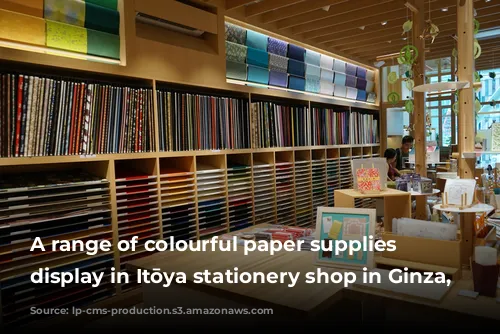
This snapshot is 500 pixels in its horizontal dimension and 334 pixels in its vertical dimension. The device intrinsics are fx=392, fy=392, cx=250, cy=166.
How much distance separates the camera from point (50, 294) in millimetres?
2504

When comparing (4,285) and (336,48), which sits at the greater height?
(336,48)

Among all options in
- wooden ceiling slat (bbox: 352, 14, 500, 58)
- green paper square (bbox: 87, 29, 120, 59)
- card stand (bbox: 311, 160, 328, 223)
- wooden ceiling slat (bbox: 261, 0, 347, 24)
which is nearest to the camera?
green paper square (bbox: 87, 29, 120, 59)

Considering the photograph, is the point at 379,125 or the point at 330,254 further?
the point at 379,125

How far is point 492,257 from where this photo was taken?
1494 mm

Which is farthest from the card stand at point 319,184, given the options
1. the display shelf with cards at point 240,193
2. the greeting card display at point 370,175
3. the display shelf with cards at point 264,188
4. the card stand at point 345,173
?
the greeting card display at point 370,175

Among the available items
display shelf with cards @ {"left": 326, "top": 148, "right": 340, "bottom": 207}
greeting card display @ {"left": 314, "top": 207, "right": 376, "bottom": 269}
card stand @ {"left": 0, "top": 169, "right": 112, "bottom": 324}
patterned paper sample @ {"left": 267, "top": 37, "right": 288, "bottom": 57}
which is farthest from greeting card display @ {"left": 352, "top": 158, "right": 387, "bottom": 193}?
display shelf with cards @ {"left": 326, "top": 148, "right": 340, "bottom": 207}

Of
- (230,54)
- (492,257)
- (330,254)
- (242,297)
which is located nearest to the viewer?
(492,257)

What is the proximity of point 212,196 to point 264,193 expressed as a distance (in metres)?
0.78

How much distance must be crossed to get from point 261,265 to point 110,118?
1.61 meters

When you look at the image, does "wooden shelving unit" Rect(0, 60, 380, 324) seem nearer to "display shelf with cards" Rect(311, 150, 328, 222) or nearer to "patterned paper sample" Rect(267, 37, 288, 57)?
"display shelf with cards" Rect(311, 150, 328, 222)

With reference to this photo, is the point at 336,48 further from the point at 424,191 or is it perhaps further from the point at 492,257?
the point at 492,257

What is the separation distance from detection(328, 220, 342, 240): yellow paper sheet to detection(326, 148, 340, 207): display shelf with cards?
3.37 metres

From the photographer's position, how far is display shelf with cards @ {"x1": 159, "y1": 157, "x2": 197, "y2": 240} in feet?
10.5

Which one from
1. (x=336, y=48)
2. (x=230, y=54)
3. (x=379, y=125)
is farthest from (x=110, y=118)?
(x=379, y=125)
